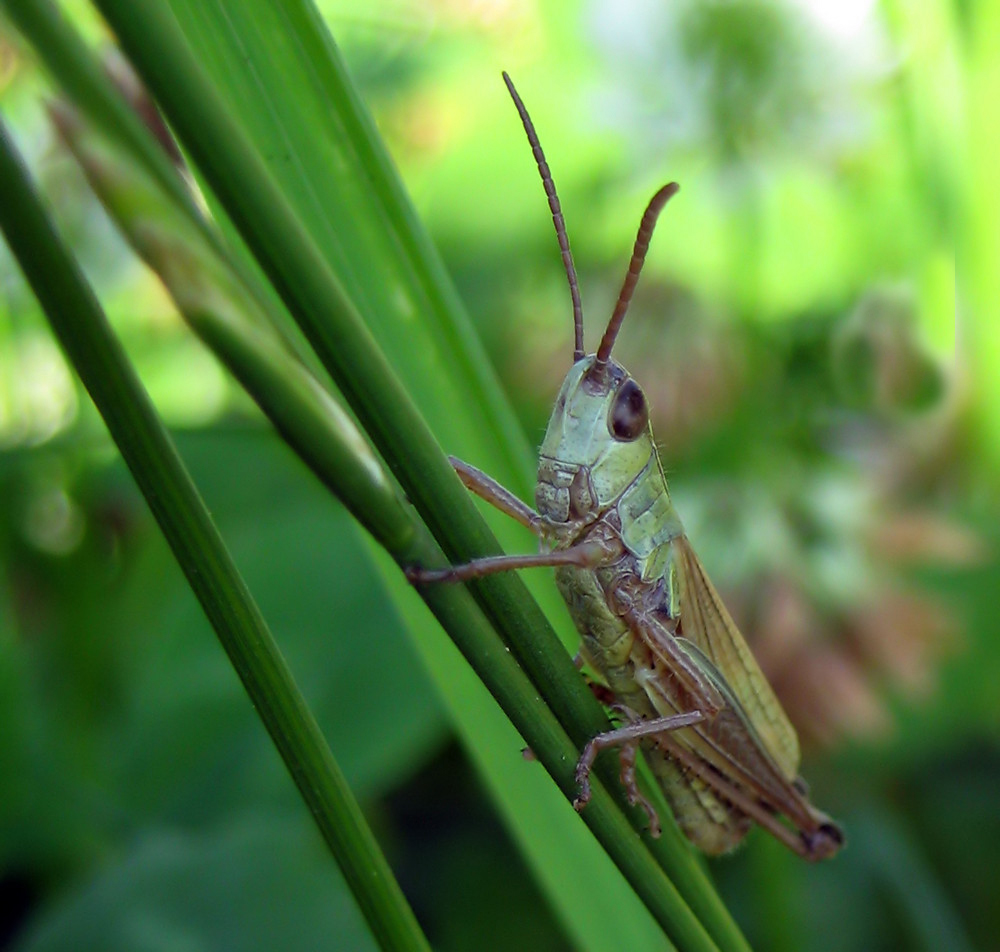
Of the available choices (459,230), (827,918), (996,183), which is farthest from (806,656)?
(459,230)

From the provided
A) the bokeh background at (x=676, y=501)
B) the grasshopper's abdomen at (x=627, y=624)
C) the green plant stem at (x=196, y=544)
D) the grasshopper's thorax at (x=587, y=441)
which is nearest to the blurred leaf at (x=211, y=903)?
the bokeh background at (x=676, y=501)

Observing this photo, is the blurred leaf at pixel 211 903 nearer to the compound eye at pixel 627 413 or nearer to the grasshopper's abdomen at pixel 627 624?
the grasshopper's abdomen at pixel 627 624

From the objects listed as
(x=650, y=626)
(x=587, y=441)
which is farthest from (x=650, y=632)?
(x=587, y=441)

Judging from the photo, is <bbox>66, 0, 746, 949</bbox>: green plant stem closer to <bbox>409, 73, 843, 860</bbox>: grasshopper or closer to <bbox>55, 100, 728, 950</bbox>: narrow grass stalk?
<bbox>55, 100, 728, 950</bbox>: narrow grass stalk

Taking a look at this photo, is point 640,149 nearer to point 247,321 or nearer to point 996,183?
point 996,183

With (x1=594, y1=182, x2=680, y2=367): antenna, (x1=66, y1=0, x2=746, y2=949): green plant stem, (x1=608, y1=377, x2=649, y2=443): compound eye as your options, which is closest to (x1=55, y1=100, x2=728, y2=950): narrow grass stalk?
(x1=66, y1=0, x2=746, y2=949): green plant stem

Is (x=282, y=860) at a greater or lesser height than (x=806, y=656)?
greater
